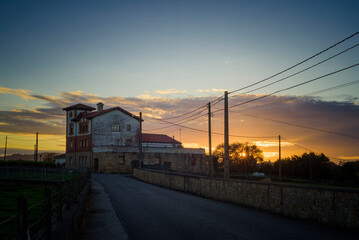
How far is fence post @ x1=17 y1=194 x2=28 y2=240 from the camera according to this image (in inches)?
162

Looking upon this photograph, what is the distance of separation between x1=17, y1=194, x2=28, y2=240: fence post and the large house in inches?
2162

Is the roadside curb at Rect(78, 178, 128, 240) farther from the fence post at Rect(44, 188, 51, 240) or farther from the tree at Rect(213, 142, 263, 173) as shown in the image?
the tree at Rect(213, 142, 263, 173)

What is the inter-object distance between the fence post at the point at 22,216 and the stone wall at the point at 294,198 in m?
10.1

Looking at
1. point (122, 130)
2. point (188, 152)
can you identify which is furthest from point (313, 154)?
point (122, 130)

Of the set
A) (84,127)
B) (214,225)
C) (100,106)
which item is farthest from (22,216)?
(100,106)

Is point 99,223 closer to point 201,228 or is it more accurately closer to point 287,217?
point 201,228

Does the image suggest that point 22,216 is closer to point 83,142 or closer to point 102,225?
point 102,225

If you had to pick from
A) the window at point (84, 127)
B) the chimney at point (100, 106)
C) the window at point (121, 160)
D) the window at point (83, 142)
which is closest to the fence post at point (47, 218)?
the window at point (121, 160)

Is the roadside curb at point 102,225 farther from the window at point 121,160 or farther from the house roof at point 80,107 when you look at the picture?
the house roof at point 80,107

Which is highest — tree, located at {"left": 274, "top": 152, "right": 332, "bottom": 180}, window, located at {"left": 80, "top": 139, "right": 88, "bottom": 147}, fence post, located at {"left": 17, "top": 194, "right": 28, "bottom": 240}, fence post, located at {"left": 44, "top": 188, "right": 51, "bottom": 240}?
window, located at {"left": 80, "top": 139, "right": 88, "bottom": 147}

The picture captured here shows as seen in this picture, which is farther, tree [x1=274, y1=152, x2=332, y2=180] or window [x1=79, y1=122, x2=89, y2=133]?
tree [x1=274, y1=152, x2=332, y2=180]

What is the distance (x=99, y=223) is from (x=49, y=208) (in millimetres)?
6259

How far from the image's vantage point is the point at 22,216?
4156 millimetres

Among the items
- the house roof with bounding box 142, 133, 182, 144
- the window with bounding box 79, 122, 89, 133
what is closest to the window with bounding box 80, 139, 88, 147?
the window with bounding box 79, 122, 89, 133
